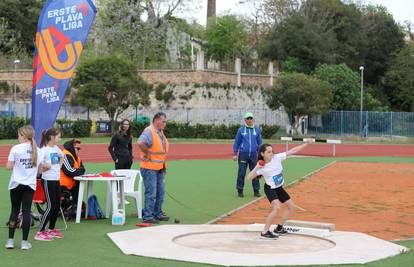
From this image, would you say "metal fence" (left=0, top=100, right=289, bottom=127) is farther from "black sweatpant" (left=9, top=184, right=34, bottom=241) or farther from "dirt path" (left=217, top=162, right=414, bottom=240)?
"black sweatpant" (left=9, top=184, right=34, bottom=241)

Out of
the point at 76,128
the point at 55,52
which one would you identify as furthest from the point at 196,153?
the point at 55,52

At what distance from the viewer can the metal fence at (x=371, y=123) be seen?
55.3 meters

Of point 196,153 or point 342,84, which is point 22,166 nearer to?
point 196,153

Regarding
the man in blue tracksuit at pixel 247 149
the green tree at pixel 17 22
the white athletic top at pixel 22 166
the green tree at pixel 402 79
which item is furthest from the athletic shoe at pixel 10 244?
the green tree at pixel 17 22

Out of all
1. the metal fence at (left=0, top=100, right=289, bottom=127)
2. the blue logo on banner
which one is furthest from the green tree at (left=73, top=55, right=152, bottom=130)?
the blue logo on banner

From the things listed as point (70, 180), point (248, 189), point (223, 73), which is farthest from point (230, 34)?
point (70, 180)

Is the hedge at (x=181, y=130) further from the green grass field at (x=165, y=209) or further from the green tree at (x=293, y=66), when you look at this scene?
the green grass field at (x=165, y=209)

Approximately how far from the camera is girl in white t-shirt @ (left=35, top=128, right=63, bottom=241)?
1068 cm

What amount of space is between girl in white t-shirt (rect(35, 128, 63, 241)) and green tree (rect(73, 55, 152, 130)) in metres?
34.6

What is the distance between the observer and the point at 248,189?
60.9 feet

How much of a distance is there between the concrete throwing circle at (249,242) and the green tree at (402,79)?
55.9 m

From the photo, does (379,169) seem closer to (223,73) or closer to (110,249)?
(110,249)

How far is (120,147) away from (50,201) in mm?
4467

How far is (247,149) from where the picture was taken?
17203 mm
